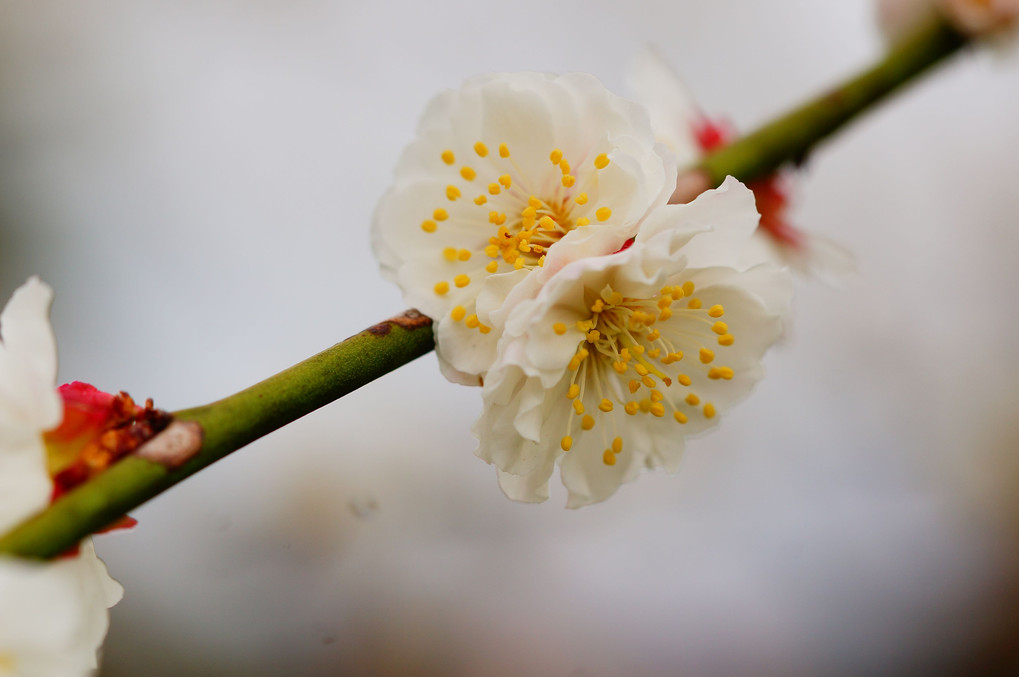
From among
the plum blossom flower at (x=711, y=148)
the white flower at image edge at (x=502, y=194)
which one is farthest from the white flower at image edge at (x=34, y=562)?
the plum blossom flower at (x=711, y=148)

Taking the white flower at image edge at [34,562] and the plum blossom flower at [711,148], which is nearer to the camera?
the white flower at image edge at [34,562]

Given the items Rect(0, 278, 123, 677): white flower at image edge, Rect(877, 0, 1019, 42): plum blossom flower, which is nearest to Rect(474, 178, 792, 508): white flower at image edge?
Rect(0, 278, 123, 677): white flower at image edge

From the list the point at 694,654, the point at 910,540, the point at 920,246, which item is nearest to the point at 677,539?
the point at 694,654

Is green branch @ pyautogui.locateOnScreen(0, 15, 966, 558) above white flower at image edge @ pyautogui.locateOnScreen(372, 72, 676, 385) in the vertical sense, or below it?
below

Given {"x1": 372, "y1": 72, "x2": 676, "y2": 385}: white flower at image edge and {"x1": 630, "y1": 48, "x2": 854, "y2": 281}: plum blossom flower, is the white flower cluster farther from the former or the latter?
{"x1": 630, "y1": 48, "x2": 854, "y2": 281}: plum blossom flower

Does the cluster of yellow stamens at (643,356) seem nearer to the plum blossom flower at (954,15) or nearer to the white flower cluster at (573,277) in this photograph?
the white flower cluster at (573,277)

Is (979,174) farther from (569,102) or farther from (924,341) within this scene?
(569,102)
